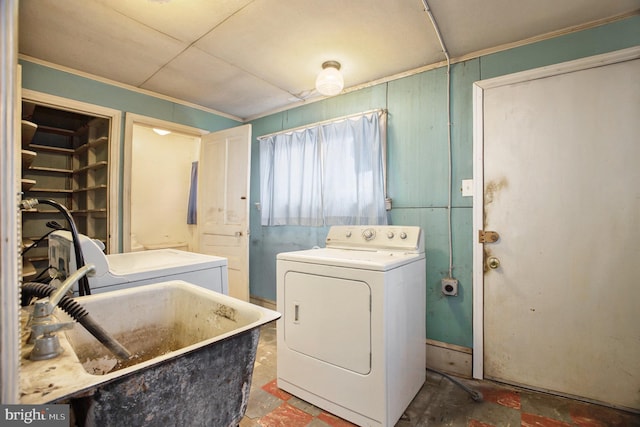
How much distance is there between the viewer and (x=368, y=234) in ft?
6.99

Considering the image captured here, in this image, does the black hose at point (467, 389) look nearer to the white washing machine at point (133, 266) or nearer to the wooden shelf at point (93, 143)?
the white washing machine at point (133, 266)

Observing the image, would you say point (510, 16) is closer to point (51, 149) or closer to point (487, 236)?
point (487, 236)

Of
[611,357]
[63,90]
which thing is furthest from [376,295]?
[63,90]

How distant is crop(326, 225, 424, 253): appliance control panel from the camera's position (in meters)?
1.96

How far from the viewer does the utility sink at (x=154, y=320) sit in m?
0.93

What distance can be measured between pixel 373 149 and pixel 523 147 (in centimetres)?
103

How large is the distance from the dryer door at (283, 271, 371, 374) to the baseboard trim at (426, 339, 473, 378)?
35.0 inches

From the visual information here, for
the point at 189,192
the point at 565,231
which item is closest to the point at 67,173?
the point at 189,192

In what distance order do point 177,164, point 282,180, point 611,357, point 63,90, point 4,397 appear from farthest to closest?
point 177,164 < point 282,180 < point 63,90 < point 611,357 < point 4,397

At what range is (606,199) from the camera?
5.55 feet

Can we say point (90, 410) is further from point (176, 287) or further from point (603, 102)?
point (603, 102)

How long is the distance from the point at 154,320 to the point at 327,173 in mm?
1832

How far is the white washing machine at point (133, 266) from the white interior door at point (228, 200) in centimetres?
92

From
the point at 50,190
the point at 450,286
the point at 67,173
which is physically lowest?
the point at 450,286
